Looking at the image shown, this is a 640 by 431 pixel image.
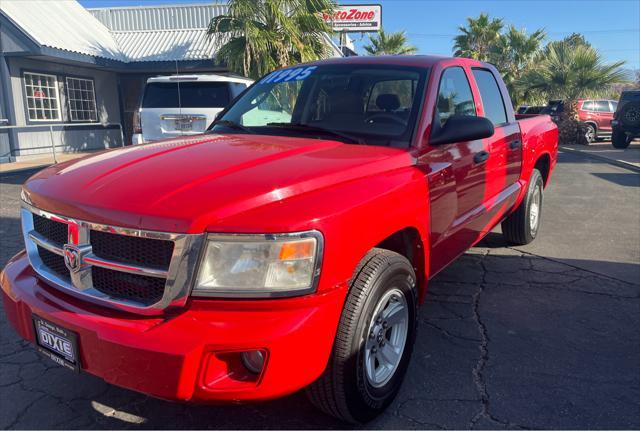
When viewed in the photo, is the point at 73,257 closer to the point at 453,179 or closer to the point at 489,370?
the point at 453,179

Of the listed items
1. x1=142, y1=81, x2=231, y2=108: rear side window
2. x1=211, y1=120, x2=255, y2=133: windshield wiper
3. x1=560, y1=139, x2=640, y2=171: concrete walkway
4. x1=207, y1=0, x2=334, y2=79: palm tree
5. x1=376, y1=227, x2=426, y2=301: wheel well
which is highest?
x1=207, y1=0, x2=334, y2=79: palm tree

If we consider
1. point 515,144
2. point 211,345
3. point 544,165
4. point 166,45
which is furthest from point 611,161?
point 166,45

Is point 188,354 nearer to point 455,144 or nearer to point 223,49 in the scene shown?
point 455,144

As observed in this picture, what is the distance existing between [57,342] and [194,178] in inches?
36.1

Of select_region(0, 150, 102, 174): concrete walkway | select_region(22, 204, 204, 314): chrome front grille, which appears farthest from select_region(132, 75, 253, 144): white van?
select_region(22, 204, 204, 314): chrome front grille

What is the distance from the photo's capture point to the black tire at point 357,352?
2.21 meters

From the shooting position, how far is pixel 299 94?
3.76 metres

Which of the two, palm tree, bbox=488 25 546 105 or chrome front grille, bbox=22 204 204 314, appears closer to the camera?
chrome front grille, bbox=22 204 204 314

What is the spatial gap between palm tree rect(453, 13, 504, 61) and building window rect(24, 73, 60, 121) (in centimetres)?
2314

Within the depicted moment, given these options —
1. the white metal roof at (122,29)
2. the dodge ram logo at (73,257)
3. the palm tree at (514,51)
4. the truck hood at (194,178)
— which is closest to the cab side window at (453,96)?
the truck hood at (194,178)

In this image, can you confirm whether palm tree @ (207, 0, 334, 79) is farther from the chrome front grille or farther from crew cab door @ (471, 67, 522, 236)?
the chrome front grille

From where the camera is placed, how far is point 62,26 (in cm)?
1633

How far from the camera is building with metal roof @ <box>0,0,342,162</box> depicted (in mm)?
13859

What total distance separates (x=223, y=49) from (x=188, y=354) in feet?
39.7
